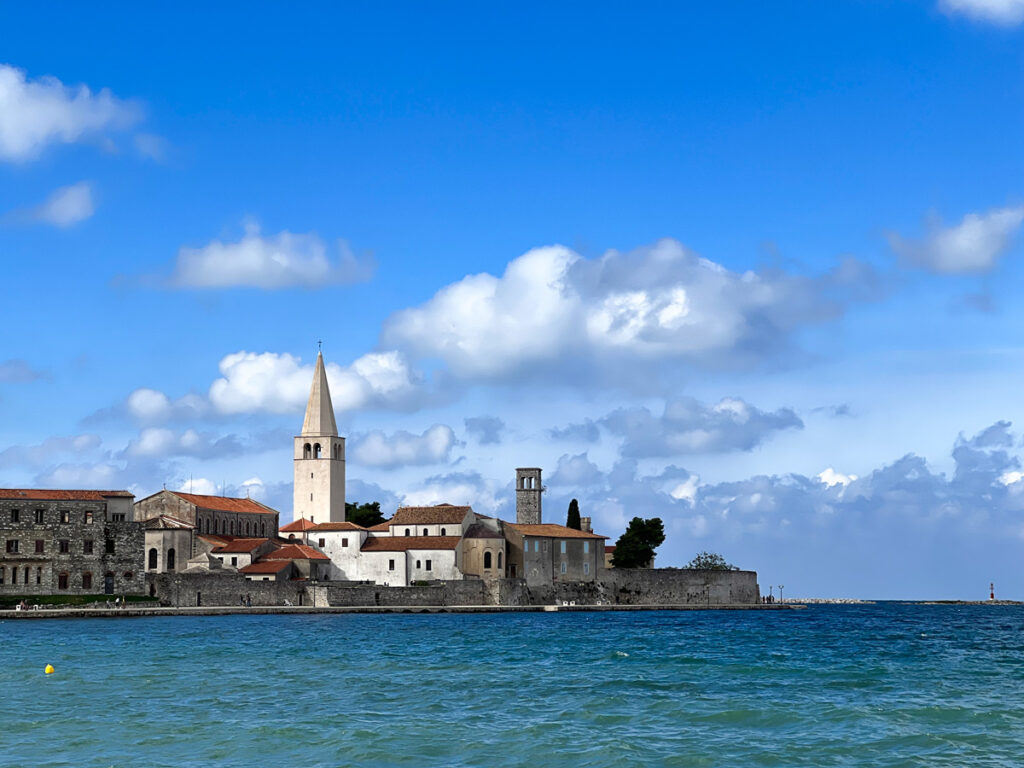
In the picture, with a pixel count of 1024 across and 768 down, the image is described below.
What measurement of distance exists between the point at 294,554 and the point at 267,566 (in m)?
3.55

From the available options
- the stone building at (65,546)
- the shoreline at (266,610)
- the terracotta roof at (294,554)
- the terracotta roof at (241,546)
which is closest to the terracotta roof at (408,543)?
the terracotta roof at (294,554)

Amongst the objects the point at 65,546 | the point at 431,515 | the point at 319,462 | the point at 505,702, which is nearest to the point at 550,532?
the point at 431,515

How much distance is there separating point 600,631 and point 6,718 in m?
40.7

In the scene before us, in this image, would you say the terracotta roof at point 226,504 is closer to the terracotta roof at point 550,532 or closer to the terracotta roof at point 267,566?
the terracotta roof at point 267,566

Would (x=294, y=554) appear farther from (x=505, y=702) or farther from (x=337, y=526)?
(x=505, y=702)

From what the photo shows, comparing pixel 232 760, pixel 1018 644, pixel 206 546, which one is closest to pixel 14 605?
pixel 206 546

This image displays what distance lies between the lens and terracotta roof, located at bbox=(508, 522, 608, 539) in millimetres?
99562

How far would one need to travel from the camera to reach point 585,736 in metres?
24.1

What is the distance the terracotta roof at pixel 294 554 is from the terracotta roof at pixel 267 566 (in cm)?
105

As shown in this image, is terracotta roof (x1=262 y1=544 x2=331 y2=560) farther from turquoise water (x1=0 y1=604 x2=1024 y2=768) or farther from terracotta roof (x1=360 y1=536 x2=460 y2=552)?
turquoise water (x1=0 y1=604 x2=1024 y2=768)

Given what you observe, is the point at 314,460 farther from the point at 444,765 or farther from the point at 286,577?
the point at 444,765

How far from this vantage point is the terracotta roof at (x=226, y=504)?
320 ft

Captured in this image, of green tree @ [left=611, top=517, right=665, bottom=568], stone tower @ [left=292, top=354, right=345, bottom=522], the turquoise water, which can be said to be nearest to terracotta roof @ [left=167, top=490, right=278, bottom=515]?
stone tower @ [left=292, top=354, right=345, bottom=522]

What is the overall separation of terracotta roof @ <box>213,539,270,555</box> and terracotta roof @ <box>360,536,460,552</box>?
26.1 feet
